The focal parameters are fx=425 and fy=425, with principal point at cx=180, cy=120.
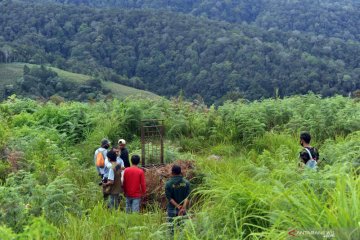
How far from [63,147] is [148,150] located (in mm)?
2366

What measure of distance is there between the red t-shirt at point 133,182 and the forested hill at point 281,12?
4844 inches

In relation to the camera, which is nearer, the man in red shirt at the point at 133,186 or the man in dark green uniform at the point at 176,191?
the man in dark green uniform at the point at 176,191

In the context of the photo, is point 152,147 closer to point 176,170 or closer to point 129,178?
point 129,178

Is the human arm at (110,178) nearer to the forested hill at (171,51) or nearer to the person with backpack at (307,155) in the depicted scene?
the person with backpack at (307,155)

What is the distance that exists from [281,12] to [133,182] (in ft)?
466

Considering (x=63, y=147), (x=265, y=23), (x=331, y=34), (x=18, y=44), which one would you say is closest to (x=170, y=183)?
(x=63, y=147)

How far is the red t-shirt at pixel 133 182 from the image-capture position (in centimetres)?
693

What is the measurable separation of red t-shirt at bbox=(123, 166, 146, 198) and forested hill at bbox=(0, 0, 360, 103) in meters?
57.2

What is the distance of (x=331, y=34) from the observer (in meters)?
122

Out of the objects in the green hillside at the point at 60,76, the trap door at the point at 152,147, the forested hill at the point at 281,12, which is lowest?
the green hillside at the point at 60,76

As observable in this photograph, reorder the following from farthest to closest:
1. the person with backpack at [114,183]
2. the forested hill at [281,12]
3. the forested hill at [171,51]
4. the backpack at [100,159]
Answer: the forested hill at [281,12], the forested hill at [171,51], the backpack at [100,159], the person with backpack at [114,183]

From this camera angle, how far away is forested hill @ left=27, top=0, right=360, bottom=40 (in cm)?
12750

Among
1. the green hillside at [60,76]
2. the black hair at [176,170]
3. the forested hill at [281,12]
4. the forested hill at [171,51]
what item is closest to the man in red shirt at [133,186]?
the black hair at [176,170]

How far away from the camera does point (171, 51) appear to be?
9044 centimetres
